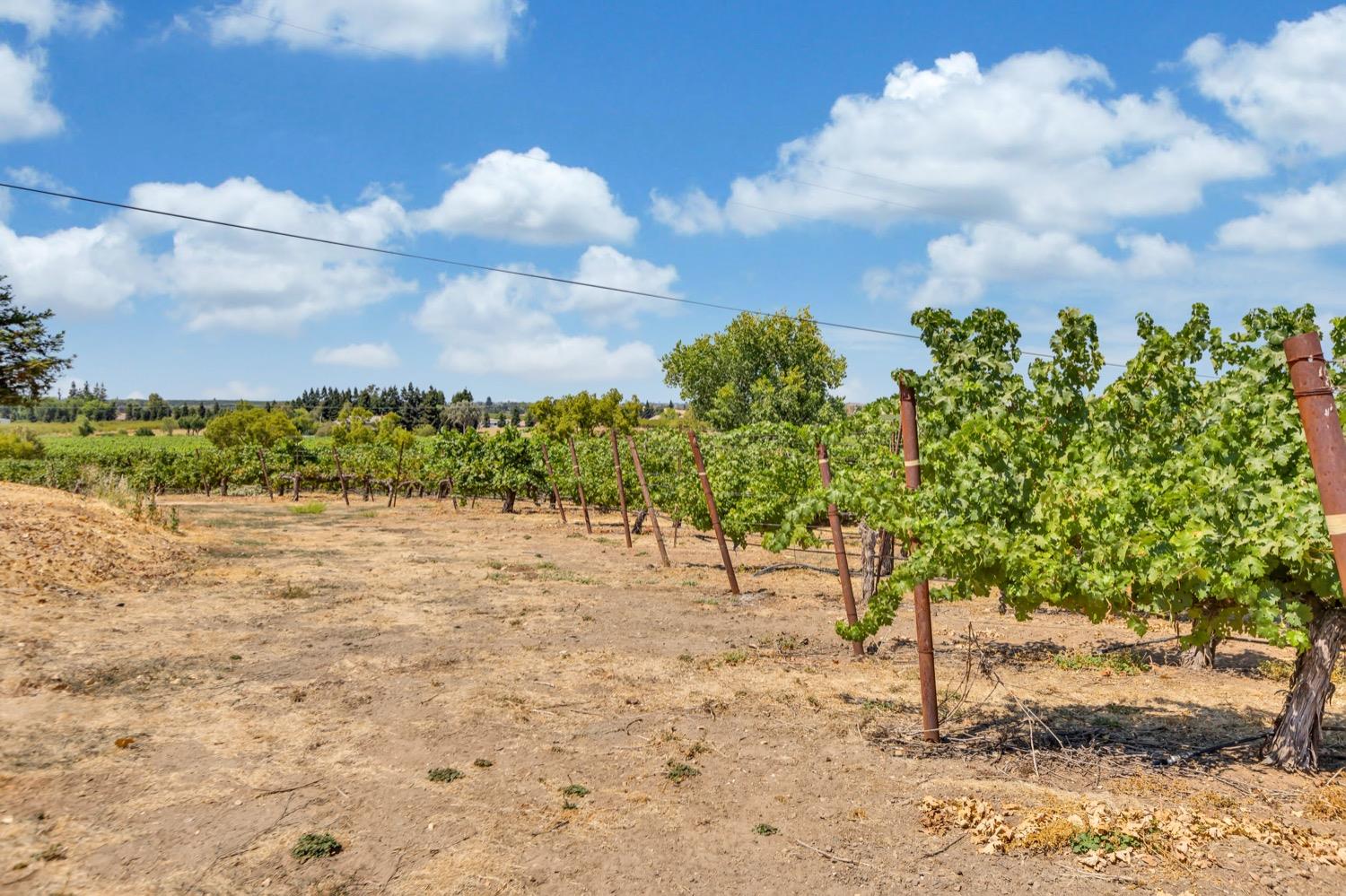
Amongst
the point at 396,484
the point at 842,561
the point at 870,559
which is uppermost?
the point at 396,484

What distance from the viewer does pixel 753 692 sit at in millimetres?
8250

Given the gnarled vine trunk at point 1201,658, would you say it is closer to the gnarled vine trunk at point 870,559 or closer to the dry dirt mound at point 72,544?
the gnarled vine trunk at point 870,559

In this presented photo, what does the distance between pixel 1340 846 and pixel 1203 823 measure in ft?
2.25

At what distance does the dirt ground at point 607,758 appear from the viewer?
471 cm

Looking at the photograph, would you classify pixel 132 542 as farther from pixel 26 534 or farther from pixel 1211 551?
pixel 1211 551

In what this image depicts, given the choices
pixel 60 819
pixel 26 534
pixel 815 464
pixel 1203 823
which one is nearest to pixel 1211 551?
pixel 1203 823

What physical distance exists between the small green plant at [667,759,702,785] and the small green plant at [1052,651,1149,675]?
5497 mm

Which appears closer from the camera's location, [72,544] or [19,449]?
[72,544]

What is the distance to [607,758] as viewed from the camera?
6.50m

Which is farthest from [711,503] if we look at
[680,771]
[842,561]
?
[680,771]

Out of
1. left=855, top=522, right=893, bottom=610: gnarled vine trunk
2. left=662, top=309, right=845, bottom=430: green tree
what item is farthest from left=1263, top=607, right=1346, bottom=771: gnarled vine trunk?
left=662, top=309, right=845, bottom=430: green tree

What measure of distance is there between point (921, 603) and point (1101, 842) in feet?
6.69

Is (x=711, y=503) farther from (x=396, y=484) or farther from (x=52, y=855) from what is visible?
(x=396, y=484)

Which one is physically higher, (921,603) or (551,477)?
(551,477)
